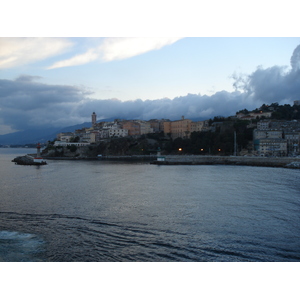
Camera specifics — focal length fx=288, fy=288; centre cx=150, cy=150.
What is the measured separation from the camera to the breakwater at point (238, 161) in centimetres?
1868

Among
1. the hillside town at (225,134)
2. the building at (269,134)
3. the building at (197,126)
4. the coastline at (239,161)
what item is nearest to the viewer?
the coastline at (239,161)

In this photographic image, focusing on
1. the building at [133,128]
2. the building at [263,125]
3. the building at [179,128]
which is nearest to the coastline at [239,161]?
the building at [263,125]

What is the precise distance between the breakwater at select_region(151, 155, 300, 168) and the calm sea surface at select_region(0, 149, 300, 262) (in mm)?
10205

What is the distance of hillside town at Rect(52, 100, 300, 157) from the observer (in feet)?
81.3

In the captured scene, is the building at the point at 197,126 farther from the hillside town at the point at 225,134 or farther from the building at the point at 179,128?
the building at the point at 179,128

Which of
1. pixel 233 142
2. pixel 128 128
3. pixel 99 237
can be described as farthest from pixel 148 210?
pixel 128 128

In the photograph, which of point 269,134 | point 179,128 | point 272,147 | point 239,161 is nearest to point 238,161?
point 239,161

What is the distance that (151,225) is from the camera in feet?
17.9

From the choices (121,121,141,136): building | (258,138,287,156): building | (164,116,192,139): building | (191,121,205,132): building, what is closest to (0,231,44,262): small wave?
(258,138,287,156): building

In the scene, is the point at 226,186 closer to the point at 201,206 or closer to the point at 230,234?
the point at 201,206

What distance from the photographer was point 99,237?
4.84 meters

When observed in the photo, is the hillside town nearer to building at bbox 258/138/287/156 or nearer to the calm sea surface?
building at bbox 258/138/287/156

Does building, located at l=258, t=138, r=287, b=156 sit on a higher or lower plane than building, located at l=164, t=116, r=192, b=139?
lower

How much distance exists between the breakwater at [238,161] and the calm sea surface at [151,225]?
10205mm
